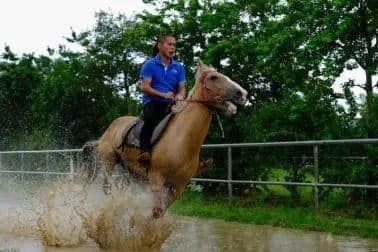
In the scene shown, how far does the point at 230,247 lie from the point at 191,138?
163 cm

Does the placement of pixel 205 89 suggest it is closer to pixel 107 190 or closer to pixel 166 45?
pixel 166 45

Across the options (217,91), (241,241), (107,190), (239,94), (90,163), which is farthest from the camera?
(90,163)

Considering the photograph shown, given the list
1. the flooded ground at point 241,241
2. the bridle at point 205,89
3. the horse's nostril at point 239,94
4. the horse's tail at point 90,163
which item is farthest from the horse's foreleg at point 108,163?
the horse's nostril at point 239,94

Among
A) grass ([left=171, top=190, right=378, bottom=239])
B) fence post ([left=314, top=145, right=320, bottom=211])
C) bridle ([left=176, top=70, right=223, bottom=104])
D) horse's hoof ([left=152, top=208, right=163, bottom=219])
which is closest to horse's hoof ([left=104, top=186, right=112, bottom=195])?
horse's hoof ([left=152, top=208, right=163, bottom=219])

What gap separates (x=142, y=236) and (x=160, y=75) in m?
2.19

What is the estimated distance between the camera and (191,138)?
7.76 metres

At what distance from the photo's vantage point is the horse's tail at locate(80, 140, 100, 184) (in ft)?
33.0

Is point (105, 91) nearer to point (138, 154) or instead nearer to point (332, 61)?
point (332, 61)

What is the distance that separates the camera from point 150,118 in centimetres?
830

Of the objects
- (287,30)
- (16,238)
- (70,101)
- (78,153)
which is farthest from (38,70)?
(16,238)

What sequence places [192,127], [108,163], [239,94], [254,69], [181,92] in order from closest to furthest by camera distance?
[239,94]
[192,127]
[181,92]
[108,163]
[254,69]

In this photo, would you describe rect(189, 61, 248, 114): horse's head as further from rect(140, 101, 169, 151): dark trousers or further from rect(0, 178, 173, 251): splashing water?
rect(0, 178, 173, 251): splashing water

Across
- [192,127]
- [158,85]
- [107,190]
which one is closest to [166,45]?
[158,85]

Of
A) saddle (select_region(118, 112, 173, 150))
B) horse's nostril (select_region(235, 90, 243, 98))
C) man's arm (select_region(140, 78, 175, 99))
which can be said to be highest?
man's arm (select_region(140, 78, 175, 99))
